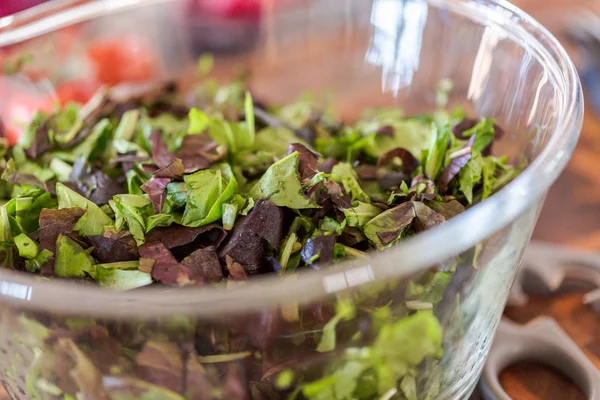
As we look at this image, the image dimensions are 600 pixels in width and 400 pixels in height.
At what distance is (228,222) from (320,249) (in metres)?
0.09

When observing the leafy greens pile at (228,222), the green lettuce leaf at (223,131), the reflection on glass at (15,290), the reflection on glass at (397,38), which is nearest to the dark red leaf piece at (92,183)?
the leafy greens pile at (228,222)

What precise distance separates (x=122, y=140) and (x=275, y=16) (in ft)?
2.12

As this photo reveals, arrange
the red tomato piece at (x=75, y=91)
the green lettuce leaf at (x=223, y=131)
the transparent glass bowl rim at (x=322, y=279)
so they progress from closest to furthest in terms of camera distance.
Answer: the transparent glass bowl rim at (x=322, y=279) < the green lettuce leaf at (x=223, y=131) < the red tomato piece at (x=75, y=91)

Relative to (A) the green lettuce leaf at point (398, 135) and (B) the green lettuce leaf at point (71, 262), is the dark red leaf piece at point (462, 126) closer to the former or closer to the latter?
(A) the green lettuce leaf at point (398, 135)

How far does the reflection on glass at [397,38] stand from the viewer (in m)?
0.81

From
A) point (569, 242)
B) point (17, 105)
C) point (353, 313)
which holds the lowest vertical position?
point (569, 242)

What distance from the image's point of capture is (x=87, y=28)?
92 centimetres

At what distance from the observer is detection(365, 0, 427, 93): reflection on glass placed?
0.81 metres

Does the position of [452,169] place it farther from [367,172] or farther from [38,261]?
[38,261]

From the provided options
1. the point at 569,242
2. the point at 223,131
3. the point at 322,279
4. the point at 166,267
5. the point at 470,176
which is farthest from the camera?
the point at 569,242

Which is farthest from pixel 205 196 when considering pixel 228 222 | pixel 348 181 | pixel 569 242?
pixel 569 242

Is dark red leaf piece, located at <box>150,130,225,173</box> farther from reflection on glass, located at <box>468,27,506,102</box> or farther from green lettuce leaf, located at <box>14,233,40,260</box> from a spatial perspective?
reflection on glass, located at <box>468,27,506,102</box>

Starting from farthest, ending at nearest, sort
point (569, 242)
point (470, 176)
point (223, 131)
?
1. point (569, 242)
2. point (223, 131)
3. point (470, 176)

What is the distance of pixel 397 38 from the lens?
837mm
